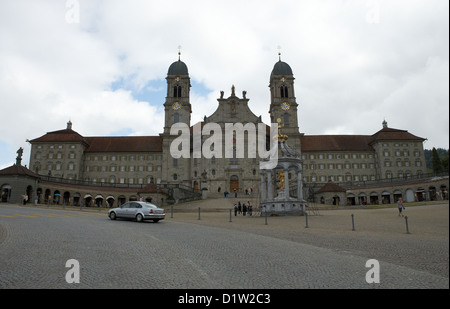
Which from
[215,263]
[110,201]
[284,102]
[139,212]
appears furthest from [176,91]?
[215,263]

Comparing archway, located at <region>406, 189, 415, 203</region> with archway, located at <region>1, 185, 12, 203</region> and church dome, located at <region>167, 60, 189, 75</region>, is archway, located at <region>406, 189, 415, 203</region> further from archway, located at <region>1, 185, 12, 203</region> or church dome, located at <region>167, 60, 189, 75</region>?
archway, located at <region>1, 185, 12, 203</region>

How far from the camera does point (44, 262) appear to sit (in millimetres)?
8586

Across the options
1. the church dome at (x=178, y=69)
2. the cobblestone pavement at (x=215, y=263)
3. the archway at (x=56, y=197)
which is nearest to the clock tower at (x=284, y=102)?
the church dome at (x=178, y=69)

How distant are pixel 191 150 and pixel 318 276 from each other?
70.0m

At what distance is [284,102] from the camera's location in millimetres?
79938

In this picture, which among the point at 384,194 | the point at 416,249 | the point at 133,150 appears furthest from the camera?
the point at 133,150

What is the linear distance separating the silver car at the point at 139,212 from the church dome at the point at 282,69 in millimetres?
65178
